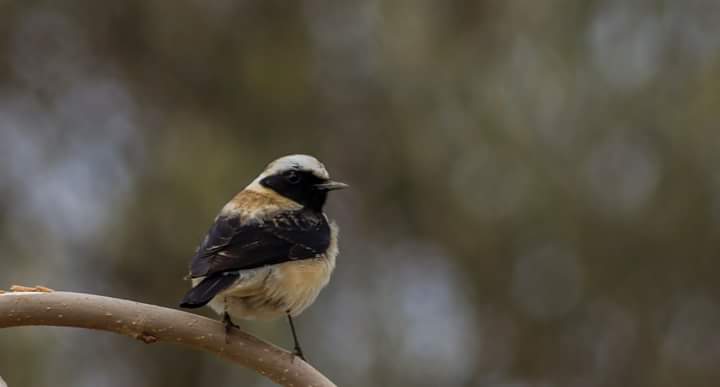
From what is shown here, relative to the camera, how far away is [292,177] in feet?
13.9

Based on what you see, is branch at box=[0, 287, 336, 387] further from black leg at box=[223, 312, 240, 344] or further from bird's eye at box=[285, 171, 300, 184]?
bird's eye at box=[285, 171, 300, 184]

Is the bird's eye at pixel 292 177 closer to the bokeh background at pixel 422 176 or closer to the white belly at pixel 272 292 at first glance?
the white belly at pixel 272 292

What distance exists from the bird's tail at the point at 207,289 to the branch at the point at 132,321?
5 centimetres

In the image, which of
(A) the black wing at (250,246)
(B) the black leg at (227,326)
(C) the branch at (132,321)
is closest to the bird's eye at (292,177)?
(A) the black wing at (250,246)

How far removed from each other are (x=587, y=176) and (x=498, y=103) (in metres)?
0.87

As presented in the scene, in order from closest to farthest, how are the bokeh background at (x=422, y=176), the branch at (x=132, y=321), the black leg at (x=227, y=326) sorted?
the branch at (x=132, y=321) → the black leg at (x=227, y=326) → the bokeh background at (x=422, y=176)

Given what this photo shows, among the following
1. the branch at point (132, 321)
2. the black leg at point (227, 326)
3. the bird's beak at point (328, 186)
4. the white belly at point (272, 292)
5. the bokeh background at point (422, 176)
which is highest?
the bokeh background at point (422, 176)

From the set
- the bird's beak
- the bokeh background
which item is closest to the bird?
the bird's beak

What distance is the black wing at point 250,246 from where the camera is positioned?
332cm

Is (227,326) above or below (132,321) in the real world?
above

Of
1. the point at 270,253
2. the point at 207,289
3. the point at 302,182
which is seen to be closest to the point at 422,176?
the point at 302,182

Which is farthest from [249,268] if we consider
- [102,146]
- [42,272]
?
[102,146]

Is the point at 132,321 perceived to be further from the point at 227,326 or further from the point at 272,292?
the point at 272,292

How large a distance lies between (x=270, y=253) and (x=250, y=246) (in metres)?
0.08
